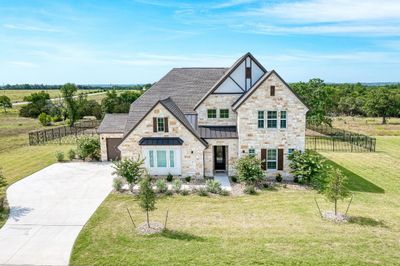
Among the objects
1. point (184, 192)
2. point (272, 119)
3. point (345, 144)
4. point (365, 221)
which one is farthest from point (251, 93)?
point (345, 144)

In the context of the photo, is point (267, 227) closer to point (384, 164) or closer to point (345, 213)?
point (345, 213)

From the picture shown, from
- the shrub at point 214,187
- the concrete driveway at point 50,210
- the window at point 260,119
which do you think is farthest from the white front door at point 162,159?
the window at point 260,119

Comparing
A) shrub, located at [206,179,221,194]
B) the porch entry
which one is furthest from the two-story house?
shrub, located at [206,179,221,194]

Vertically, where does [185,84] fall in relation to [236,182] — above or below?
above

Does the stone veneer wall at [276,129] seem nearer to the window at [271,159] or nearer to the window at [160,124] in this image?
the window at [271,159]

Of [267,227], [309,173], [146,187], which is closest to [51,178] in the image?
[146,187]

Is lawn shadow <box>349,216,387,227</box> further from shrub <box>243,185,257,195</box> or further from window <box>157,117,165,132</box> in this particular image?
window <box>157,117,165,132</box>
